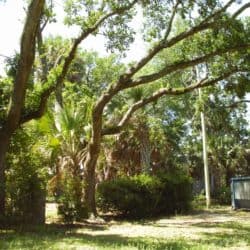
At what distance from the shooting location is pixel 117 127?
1652cm

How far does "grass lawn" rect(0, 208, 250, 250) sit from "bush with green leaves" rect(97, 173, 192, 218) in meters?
1.25

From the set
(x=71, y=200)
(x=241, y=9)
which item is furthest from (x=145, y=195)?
(x=241, y=9)

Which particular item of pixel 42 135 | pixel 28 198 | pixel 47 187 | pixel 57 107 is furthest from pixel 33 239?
pixel 57 107

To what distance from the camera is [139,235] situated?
1159cm

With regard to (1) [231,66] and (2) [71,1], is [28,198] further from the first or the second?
(1) [231,66]

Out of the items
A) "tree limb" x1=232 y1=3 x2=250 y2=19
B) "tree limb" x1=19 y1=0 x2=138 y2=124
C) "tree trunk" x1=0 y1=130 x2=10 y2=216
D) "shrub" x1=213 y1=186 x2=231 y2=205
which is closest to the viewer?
"tree trunk" x1=0 y1=130 x2=10 y2=216

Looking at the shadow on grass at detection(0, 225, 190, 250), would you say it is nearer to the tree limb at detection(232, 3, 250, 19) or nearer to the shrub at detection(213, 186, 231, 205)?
the tree limb at detection(232, 3, 250, 19)

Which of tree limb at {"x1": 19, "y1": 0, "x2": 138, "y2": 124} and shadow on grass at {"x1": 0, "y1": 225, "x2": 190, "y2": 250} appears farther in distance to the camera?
tree limb at {"x1": 19, "y1": 0, "x2": 138, "y2": 124}

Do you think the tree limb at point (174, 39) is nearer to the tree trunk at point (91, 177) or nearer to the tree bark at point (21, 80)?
the tree trunk at point (91, 177)

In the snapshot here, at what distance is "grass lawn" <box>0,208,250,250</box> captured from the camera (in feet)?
31.1

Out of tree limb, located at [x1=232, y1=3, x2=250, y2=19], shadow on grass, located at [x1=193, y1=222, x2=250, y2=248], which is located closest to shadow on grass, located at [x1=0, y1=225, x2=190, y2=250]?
shadow on grass, located at [x1=193, y1=222, x2=250, y2=248]

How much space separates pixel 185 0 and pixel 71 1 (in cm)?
358

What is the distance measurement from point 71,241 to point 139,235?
6.45 ft

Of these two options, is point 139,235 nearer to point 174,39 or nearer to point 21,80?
point 21,80
